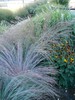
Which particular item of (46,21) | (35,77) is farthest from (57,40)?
(35,77)

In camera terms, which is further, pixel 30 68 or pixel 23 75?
pixel 30 68

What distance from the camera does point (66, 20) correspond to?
17.2 ft

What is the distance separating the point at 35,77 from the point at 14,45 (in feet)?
3.91

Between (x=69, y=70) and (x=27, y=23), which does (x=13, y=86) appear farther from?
(x=27, y=23)

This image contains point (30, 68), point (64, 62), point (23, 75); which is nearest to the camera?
point (23, 75)

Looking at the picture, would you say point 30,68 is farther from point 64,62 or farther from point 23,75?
point 64,62

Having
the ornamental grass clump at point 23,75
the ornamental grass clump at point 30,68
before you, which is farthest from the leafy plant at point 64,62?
the ornamental grass clump at point 23,75

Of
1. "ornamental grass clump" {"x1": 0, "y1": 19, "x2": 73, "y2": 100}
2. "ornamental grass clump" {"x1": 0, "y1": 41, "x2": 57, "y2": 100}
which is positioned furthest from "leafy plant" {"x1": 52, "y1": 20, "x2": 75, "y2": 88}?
"ornamental grass clump" {"x1": 0, "y1": 41, "x2": 57, "y2": 100}

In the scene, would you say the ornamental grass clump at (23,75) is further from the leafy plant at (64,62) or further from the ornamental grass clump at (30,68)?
the leafy plant at (64,62)

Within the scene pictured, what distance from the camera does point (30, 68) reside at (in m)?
4.26

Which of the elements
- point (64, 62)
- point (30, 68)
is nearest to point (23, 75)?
point (30, 68)

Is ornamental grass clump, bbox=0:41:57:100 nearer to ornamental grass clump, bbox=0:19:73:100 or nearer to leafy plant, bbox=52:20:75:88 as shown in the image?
ornamental grass clump, bbox=0:19:73:100

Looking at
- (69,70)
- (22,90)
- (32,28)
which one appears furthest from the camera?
(32,28)

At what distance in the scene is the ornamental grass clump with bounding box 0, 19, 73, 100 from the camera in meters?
3.75
